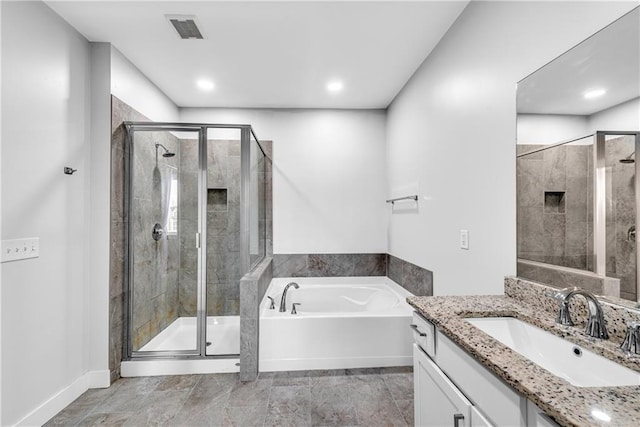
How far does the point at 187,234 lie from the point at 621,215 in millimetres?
2701

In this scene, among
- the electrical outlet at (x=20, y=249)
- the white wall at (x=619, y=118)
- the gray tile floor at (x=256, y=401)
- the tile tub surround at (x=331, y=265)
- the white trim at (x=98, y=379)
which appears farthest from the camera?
the tile tub surround at (x=331, y=265)

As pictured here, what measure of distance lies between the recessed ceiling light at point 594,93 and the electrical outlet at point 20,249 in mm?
2765

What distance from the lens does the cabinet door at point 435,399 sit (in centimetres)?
103

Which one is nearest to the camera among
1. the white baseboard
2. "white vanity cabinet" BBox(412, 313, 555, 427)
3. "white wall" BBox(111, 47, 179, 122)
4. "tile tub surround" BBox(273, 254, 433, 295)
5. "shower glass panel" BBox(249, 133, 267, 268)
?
"white vanity cabinet" BBox(412, 313, 555, 427)

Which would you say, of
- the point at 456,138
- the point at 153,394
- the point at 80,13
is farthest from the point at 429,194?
the point at 80,13

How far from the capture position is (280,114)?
11.9 ft

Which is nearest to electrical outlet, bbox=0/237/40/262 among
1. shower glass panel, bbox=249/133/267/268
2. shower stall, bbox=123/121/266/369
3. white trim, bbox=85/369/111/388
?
shower stall, bbox=123/121/266/369

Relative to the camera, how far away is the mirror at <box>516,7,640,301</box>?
978 mm

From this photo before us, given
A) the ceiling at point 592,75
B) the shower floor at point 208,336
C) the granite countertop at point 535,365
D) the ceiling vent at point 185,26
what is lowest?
the shower floor at point 208,336

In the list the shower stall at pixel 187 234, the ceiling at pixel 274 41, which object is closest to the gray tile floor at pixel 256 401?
the shower stall at pixel 187 234

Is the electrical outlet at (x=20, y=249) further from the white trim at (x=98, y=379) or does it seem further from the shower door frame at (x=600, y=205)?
the shower door frame at (x=600, y=205)

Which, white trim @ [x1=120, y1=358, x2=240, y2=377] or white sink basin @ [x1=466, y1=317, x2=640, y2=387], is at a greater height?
white sink basin @ [x1=466, y1=317, x2=640, y2=387]

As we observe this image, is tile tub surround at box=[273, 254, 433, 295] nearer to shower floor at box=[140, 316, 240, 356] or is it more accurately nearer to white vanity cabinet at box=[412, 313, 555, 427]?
shower floor at box=[140, 316, 240, 356]

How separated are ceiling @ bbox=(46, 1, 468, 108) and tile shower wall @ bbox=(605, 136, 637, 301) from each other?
1.39 m
